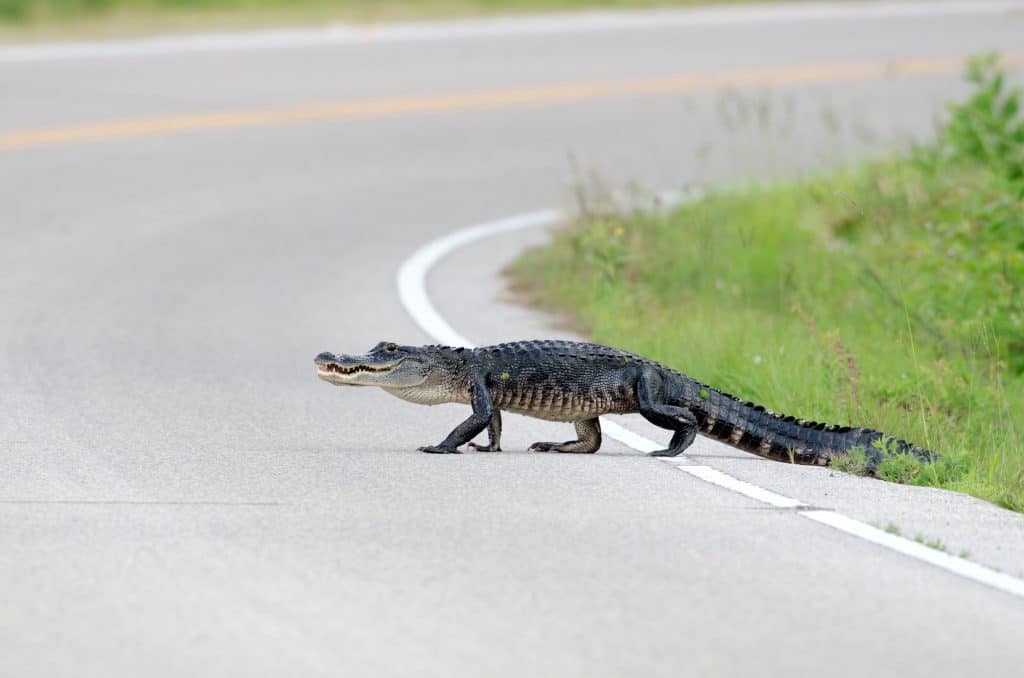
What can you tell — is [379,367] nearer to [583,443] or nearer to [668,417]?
[583,443]

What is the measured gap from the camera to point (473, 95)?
987 inches

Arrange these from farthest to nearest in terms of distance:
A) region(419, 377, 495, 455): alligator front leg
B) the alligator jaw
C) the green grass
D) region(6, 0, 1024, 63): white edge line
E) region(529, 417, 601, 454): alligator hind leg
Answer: region(6, 0, 1024, 63): white edge line
the green grass
region(529, 417, 601, 454): alligator hind leg
region(419, 377, 495, 455): alligator front leg
the alligator jaw

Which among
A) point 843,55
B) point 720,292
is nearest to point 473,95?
point 843,55

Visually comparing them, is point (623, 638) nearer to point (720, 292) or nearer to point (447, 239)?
point (720, 292)

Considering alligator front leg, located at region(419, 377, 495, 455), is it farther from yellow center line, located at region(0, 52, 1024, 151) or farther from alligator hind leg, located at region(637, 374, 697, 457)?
yellow center line, located at region(0, 52, 1024, 151)

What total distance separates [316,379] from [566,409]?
2374 mm

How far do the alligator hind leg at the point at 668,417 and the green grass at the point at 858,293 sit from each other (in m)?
0.97

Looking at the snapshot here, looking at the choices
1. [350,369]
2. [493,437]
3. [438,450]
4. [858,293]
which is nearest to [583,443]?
[493,437]

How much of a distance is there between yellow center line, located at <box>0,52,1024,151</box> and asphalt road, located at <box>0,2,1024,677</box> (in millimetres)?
193

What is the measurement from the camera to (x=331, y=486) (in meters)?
8.30

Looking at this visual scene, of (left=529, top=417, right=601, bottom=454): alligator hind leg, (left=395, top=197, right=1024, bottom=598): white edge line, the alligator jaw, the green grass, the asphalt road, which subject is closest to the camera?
the asphalt road

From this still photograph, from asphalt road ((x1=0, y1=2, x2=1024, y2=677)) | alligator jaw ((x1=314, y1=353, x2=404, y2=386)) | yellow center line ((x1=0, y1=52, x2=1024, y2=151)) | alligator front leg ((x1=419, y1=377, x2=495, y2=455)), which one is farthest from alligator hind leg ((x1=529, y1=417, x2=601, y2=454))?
yellow center line ((x1=0, y1=52, x2=1024, y2=151))

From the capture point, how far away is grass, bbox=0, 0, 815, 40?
2900 centimetres

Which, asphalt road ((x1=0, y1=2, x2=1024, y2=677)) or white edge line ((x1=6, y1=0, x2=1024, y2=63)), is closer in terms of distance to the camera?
asphalt road ((x1=0, y1=2, x2=1024, y2=677))
